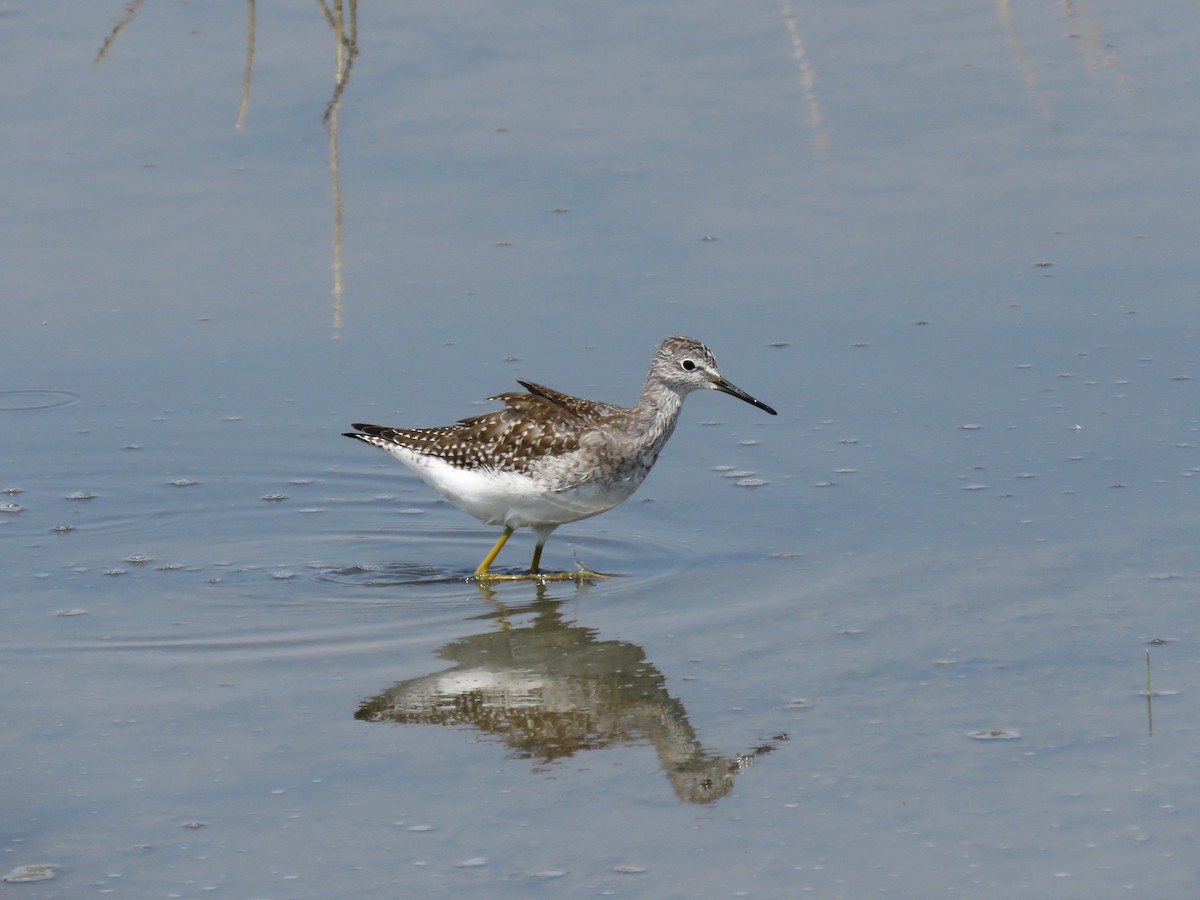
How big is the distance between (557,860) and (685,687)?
1481 mm

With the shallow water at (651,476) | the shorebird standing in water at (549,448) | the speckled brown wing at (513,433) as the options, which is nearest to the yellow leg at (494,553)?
the shorebird standing in water at (549,448)

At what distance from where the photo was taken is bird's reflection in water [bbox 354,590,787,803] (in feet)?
22.5

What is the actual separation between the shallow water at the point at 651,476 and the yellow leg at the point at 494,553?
0.45ft

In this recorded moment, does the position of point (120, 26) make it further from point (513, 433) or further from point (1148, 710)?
point (1148, 710)

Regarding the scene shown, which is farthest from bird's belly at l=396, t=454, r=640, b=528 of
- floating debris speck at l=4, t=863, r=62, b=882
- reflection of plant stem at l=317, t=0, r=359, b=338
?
floating debris speck at l=4, t=863, r=62, b=882

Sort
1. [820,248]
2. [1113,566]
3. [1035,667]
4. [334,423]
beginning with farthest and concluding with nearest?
1. [820,248]
2. [334,423]
3. [1113,566]
4. [1035,667]

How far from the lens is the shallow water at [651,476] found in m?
6.44

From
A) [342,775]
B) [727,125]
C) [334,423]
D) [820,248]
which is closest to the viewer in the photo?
[342,775]

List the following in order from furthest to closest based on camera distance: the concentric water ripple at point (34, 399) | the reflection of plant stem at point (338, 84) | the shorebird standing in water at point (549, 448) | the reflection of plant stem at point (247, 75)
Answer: the reflection of plant stem at point (247, 75) < the reflection of plant stem at point (338, 84) < the concentric water ripple at point (34, 399) < the shorebird standing in water at point (549, 448)

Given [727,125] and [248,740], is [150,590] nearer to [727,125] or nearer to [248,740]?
[248,740]

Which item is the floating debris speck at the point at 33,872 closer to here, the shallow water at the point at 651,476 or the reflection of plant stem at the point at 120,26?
the shallow water at the point at 651,476

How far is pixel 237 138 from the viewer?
520 inches

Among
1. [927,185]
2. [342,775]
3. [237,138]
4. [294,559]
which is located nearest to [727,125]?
[927,185]

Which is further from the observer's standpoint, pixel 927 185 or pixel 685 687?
pixel 927 185
